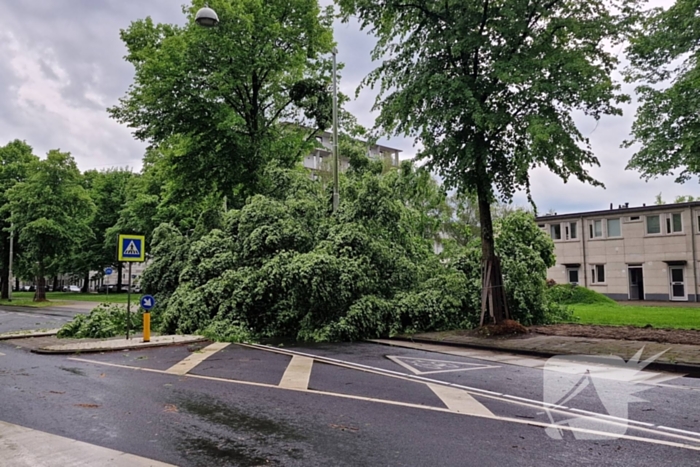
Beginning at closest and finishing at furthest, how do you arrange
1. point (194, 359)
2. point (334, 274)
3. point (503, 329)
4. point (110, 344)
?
point (194, 359), point (110, 344), point (503, 329), point (334, 274)

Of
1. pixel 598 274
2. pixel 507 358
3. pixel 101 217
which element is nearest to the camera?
pixel 507 358

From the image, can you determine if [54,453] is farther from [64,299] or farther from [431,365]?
[64,299]

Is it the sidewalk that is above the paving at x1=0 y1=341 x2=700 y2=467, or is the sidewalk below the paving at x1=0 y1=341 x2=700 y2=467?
above

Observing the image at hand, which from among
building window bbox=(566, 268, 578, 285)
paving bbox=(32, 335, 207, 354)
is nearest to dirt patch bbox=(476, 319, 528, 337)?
paving bbox=(32, 335, 207, 354)

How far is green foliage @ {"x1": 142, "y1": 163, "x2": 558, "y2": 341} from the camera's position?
15289 mm

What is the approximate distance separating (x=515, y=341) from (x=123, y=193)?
5289 cm

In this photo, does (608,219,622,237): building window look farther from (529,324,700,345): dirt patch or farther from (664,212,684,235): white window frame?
(529,324,700,345): dirt patch

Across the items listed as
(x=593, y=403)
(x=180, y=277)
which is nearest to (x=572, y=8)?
(x=593, y=403)

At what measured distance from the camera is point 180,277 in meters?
18.1

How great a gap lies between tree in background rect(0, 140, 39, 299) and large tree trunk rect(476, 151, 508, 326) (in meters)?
40.2

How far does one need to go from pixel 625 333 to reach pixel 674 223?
2434cm

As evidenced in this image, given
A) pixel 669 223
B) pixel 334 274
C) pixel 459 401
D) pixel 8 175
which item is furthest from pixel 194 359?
pixel 8 175

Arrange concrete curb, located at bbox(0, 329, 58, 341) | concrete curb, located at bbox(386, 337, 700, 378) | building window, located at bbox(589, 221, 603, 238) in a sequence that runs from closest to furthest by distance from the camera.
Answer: concrete curb, located at bbox(386, 337, 700, 378) < concrete curb, located at bbox(0, 329, 58, 341) < building window, located at bbox(589, 221, 603, 238)

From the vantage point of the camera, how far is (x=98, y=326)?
16.3 meters
